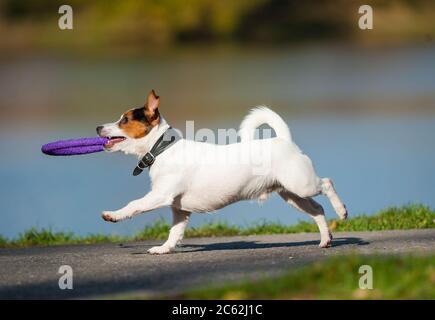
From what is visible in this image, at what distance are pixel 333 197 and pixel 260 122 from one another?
104cm

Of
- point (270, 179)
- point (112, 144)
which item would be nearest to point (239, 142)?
point (270, 179)

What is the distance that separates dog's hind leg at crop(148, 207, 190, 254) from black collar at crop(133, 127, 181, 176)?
0.56 m

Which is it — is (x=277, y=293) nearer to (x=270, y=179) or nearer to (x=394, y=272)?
(x=394, y=272)

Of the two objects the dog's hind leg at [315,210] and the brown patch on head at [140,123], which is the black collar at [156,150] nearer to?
the brown patch on head at [140,123]

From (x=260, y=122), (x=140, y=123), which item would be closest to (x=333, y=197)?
(x=260, y=122)

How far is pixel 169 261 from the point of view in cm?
941

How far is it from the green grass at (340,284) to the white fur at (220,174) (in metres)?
1.85

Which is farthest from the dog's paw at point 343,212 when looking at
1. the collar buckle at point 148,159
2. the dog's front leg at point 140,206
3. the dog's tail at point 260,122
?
the collar buckle at point 148,159

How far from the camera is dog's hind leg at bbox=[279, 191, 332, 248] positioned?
1009 centimetres

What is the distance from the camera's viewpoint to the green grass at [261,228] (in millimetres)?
12572

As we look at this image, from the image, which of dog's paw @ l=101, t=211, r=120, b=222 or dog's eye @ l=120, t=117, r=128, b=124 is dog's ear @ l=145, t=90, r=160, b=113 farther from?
dog's paw @ l=101, t=211, r=120, b=222

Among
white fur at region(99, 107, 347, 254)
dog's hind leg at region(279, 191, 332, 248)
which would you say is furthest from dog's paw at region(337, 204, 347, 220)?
dog's hind leg at region(279, 191, 332, 248)

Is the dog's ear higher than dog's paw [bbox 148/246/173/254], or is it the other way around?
the dog's ear

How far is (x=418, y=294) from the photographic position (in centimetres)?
736
